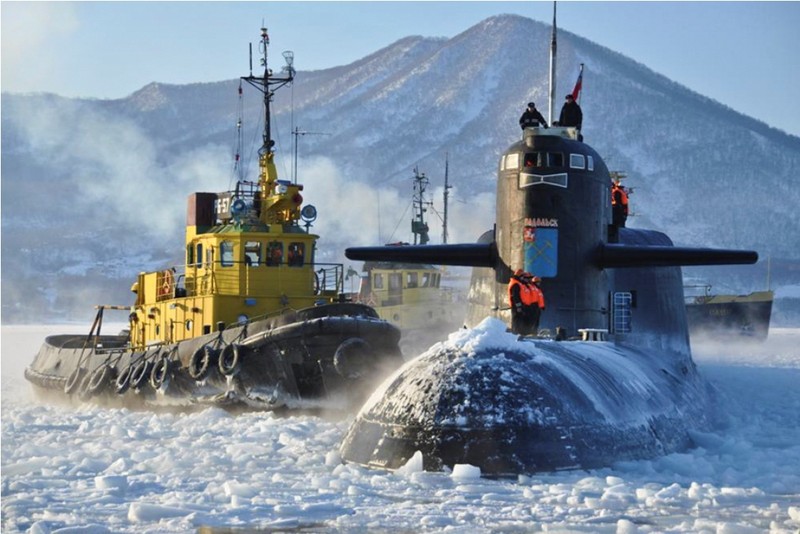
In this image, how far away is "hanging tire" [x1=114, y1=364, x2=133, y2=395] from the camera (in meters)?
26.9

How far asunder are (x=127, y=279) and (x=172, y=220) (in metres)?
19.8

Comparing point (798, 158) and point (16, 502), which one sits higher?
point (798, 158)

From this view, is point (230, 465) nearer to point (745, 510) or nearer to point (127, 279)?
point (745, 510)

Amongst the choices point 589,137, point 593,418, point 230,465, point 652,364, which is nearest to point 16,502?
point 230,465

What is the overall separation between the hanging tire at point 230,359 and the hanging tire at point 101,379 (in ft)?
14.5

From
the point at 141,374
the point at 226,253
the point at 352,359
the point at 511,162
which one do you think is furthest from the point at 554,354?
the point at 226,253

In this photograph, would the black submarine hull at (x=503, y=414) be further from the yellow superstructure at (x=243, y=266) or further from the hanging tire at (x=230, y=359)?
the yellow superstructure at (x=243, y=266)

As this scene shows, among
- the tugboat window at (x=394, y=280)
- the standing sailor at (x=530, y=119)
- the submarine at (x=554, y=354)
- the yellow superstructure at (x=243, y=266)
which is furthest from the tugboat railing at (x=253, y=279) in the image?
the tugboat window at (x=394, y=280)

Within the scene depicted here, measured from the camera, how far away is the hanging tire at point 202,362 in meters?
24.8

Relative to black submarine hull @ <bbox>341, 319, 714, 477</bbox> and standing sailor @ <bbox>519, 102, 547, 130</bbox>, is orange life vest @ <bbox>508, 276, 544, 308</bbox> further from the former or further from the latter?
standing sailor @ <bbox>519, 102, 547, 130</bbox>

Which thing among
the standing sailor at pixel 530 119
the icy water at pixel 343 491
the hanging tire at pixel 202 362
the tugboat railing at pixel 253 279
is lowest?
the icy water at pixel 343 491

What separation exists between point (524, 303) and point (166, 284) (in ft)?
43.1

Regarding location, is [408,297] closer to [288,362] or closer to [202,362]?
[202,362]

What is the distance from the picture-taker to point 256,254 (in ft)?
91.4
